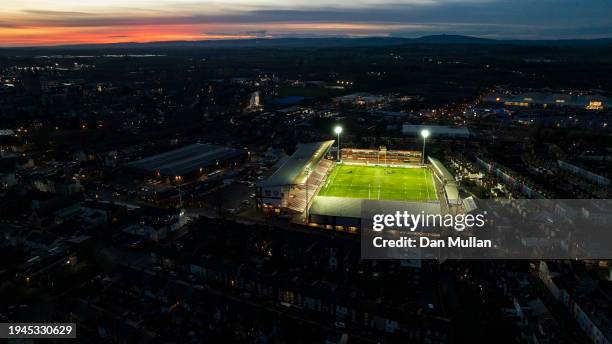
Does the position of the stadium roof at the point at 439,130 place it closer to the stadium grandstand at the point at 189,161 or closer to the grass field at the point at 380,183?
the grass field at the point at 380,183

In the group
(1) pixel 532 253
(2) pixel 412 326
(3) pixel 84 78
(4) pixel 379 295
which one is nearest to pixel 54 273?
(4) pixel 379 295

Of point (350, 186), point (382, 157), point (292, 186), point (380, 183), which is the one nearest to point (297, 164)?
point (350, 186)

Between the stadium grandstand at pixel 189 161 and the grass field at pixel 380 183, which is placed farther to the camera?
the stadium grandstand at pixel 189 161

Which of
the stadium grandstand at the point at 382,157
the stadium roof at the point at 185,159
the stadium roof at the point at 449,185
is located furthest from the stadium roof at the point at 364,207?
the stadium roof at the point at 185,159

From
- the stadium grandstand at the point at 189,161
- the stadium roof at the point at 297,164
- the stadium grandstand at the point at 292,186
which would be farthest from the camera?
the stadium grandstand at the point at 189,161

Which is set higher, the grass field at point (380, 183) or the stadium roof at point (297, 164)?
the stadium roof at point (297, 164)

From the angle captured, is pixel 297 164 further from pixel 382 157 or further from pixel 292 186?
pixel 382 157

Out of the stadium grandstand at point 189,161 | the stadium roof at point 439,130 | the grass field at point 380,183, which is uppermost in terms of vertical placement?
the stadium roof at point 439,130

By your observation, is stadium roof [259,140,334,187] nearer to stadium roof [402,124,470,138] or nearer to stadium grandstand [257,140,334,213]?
stadium grandstand [257,140,334,213]
